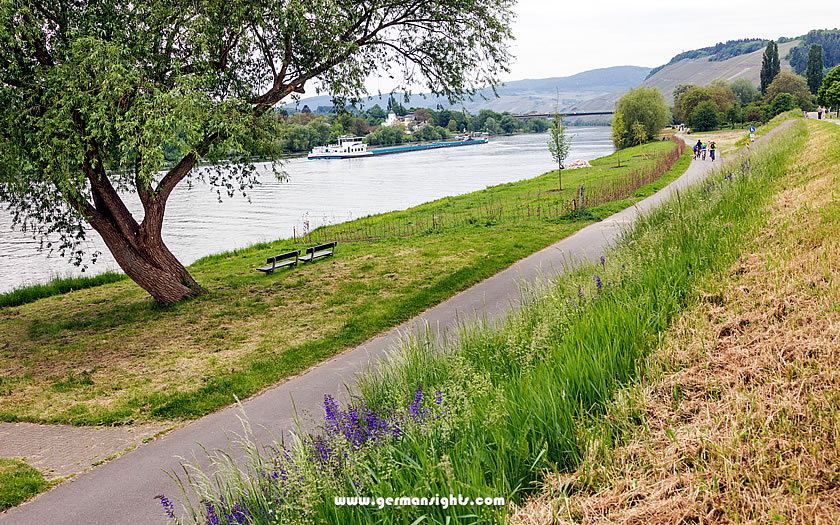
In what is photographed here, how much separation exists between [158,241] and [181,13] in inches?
202

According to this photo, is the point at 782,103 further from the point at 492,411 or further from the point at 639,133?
the point at 492,411

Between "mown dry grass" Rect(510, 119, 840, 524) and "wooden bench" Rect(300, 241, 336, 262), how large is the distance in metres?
13.8

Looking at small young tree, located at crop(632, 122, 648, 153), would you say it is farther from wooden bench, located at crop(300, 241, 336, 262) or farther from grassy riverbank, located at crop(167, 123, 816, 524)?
grassy riverbank, located at crop(167, 123, 816, 524)

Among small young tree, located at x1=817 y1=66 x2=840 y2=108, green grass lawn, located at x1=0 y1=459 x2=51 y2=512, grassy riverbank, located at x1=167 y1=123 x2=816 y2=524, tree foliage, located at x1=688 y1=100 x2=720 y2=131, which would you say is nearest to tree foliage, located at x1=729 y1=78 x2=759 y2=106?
tree foliage, located at x1=688 y1=100 x2=720 y2=131

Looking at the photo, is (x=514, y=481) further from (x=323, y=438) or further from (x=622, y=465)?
(x=323, y=438)

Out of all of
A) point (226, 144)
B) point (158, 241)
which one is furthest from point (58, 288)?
point (226, 144)

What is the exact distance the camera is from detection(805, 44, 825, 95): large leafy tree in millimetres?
103062

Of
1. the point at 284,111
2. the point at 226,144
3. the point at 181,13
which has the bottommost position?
the point at 226,144

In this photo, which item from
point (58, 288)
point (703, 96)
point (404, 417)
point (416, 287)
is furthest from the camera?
point (703, 96)

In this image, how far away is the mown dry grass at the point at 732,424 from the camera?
2902 mm

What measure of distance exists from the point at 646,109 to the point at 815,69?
48.5 metres

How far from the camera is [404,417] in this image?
4367mm

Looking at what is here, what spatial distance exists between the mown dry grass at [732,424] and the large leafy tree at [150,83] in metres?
8.73

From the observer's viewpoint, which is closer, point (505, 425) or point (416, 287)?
point (505, 425)
